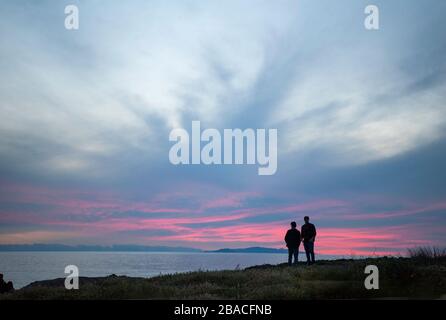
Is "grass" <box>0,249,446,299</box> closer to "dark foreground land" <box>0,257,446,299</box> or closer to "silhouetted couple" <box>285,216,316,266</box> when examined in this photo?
"dark foreground land" <box>0,257,446,299</box>

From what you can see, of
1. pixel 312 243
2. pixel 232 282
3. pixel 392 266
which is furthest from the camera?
pixel 312 243

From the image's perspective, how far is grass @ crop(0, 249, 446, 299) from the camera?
52.1 feet

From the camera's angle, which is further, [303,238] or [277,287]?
[303,238]

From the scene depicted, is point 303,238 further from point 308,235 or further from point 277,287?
point 277,287

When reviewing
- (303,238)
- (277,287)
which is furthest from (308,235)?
(277,287)

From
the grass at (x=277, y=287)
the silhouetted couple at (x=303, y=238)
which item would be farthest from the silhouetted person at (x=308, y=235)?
the grass at (x=277, y=287)

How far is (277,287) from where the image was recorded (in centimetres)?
1641
